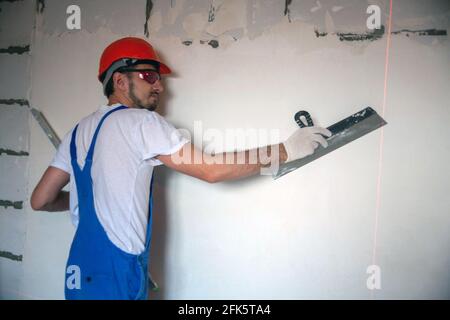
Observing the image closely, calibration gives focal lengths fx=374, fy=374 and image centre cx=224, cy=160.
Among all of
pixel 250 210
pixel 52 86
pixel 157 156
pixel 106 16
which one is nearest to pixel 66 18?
pixel 106 16

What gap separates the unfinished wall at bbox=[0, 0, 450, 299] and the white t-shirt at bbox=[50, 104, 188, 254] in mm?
474

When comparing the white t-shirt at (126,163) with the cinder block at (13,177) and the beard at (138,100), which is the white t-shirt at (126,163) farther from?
the cinder block at (13,177)

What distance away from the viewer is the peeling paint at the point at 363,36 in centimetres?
158

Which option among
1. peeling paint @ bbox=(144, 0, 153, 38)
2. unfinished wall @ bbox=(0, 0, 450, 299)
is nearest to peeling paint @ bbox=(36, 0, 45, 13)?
unfinished wall @ bbox=(0, 0, 450, 299)

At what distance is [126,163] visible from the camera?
1.30m

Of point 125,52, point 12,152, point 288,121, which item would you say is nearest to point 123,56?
point 125,52

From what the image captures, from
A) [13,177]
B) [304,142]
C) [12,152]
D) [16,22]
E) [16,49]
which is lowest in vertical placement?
[13,177]

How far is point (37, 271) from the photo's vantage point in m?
2.01

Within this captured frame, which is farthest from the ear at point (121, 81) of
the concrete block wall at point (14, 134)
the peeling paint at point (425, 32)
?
the peeling paint at point (425, 32)

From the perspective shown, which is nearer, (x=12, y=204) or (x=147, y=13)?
(x=147, y=13)

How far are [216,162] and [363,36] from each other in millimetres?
859

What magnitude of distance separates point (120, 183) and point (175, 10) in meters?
0.93

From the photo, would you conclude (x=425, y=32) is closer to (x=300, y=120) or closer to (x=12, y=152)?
(x=300, y=120)
